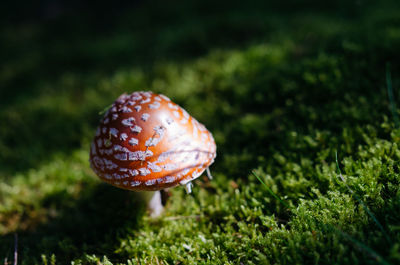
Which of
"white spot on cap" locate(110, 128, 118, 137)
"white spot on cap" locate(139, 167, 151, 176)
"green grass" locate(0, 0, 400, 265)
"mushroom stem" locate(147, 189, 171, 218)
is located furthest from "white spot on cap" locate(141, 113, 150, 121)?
"green grass" locate(0, 0, 400, 265)

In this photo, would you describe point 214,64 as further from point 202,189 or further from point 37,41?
point 37,41

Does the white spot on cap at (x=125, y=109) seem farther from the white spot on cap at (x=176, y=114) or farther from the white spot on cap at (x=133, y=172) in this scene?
the white spot on cap at (x=133, y=172)

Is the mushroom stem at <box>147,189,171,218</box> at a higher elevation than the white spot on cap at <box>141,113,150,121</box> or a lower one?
lower

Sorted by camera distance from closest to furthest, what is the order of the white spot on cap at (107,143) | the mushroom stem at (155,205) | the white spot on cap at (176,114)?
the white spot on cap at (107,143) → the white spot on cap at (176,114) → the mushroom stem at (155,205)

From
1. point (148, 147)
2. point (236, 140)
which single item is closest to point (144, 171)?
point (148, 147)

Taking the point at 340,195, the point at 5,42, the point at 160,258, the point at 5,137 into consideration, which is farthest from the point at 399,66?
the point at 5,42

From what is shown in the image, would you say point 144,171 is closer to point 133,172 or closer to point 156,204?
point 133,172

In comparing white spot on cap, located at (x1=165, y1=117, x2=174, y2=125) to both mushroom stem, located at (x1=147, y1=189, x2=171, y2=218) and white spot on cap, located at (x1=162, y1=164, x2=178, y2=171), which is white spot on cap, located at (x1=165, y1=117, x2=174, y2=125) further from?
mushroom stem, located at (x1=147, y1=189, x2=171, y2=218)

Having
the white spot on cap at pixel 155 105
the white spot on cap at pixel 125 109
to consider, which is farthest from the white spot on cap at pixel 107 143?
the white spot on cap at pixel 155 105
